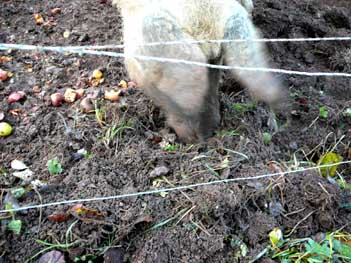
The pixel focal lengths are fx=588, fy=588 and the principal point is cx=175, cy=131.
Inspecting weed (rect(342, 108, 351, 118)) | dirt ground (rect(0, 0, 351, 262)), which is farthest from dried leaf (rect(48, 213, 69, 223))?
weed (rect(342, 108, 351, 118))

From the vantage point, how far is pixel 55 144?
132 inches

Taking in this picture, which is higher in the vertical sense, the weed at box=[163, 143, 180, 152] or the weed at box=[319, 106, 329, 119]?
the weed at box=[163, 143, 180, 152]

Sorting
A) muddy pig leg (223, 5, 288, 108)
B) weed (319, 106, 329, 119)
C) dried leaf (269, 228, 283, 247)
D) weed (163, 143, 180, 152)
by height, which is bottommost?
dried leaf (269, 228, 283, 247)

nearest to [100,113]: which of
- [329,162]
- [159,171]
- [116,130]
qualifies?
[116,130]

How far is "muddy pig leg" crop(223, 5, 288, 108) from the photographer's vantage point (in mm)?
3146

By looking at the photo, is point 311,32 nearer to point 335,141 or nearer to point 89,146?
point 335,141

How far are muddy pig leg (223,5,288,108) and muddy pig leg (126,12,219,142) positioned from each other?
6.8 inches

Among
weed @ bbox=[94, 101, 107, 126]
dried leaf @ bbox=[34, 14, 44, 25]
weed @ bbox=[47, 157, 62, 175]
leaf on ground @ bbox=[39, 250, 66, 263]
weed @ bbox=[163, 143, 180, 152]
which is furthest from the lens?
dried leaf @ bbox=[34, 14, 44, 25]

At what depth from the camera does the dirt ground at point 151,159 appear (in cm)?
284

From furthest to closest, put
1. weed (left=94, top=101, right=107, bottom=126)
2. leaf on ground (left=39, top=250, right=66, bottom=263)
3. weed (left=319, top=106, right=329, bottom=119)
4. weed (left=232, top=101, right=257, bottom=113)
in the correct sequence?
weed (left=319, top=106, right=329, bottom=119) → weed (left=232, top=101, right=257, bottom=113) → weed (left=94, top=101, right=107, bottom=126) → leaf on ground (left=39, top=250, right=66, bottom=263)

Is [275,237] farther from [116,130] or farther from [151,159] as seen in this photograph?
[116,130]

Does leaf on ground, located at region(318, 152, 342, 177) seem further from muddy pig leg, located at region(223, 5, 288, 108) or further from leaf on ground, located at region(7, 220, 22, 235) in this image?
leaf on ground, located at region(7, 220, 22, 235)

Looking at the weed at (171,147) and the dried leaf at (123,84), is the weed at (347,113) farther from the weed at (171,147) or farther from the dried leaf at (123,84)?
the dried leaf at (123,84)

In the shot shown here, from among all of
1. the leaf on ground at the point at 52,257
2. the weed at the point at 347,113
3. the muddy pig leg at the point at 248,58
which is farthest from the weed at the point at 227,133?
the leaf on ground at the point at 52,257
